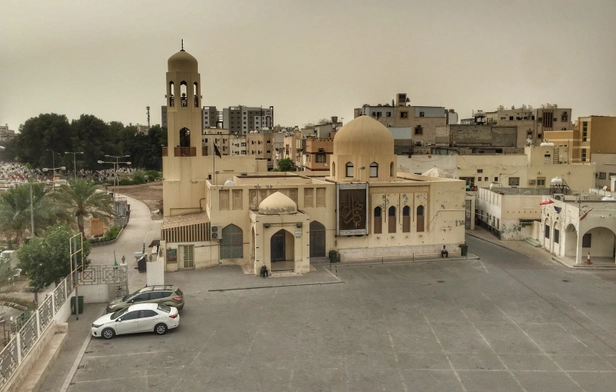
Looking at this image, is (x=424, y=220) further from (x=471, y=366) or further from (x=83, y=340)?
(x=83, y=340)

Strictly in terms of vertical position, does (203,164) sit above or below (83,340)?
above

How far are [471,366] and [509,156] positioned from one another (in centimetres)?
3782

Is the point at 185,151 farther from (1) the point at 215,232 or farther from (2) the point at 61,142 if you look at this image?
(2) the point at 61,142

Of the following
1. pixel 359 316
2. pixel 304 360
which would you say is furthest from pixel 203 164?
pixel 304 360

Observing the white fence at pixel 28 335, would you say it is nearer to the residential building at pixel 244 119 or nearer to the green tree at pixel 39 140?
the green tree at pixel 39 140

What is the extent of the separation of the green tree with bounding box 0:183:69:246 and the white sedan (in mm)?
12370

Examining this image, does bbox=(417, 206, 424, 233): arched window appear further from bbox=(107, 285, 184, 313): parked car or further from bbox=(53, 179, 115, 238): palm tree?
bbox=(53, 179, 115, 238): palm tree

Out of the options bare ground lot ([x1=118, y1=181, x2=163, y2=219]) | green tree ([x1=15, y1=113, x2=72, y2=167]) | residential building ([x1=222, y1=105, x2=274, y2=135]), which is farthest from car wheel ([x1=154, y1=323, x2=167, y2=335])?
residential building ([x1=222, y1=105, x2=274, y2=135])

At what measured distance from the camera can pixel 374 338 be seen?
60.0 ft

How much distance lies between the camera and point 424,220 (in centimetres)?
3159

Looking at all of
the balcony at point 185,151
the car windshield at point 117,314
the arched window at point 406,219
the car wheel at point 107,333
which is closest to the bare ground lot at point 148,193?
the balcony at point 185,151

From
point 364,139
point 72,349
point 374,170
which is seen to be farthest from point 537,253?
point 72,349

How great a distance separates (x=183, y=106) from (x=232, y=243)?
10936mm

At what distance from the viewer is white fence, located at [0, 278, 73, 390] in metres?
13.2
